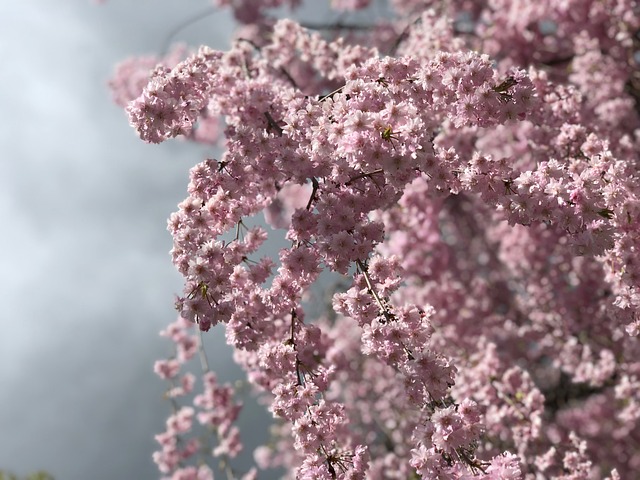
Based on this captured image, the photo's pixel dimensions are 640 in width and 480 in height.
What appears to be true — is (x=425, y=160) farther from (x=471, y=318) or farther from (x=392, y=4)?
(x=392, y=4)

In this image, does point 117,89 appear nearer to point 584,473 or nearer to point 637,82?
point 637,82

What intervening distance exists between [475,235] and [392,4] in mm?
4558

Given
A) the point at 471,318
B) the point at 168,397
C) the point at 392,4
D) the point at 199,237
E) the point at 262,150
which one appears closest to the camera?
the point at 199,237

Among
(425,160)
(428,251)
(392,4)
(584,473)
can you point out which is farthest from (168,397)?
(392,4)

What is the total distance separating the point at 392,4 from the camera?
10.4 metres

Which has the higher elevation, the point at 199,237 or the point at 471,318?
the point at 471,318

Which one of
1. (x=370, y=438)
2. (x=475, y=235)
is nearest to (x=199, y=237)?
(x=370, y=438)

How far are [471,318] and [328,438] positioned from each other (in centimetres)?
529

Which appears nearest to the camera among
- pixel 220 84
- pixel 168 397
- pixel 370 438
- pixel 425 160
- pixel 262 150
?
pixel 425 160

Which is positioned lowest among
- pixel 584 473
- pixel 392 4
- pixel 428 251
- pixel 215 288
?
pixel 584 473

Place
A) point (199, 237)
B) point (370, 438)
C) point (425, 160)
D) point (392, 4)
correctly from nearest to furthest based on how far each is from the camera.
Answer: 1. point (425, 160)
2. point (199, 237)
3. point (370, 438)
4. point (392, 4)

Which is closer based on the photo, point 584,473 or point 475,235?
point 584,473

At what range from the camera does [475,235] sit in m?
10.4

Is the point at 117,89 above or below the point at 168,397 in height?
above
